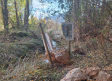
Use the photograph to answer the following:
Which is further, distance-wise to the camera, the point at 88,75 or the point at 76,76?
the point at 88,75

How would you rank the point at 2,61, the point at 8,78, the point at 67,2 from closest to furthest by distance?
1. the point at 8,78
2. the point at 2,61
3. the point at 67,2

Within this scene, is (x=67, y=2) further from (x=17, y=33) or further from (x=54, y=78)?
(x=54, y=78)

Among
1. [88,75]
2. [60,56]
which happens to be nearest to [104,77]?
[88,75]

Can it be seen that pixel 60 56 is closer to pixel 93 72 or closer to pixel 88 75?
pixel 88 75

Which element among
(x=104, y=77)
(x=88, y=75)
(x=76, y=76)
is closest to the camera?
(x=104, y=77)

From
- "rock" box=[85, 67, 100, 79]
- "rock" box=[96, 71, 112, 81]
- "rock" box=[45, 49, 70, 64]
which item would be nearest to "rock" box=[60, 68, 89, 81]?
"rock" box=[85, 67, 100, 79]

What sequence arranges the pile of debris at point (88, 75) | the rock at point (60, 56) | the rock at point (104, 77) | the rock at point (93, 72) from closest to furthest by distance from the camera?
1. the rock at point (104, 77)
2. the pile of debris at point (88, 75)
3. the rock at point (93, 72)
4. the rock at point (60, 56)

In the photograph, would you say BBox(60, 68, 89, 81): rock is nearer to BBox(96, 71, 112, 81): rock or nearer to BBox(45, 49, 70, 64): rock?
BBox(96, 71, 112, 81): rock

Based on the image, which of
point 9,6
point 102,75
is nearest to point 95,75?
point 102,75

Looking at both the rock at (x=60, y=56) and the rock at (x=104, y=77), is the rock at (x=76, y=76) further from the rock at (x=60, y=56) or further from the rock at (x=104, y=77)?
the rock at (x=60, y=56)

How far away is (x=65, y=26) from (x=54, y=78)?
74.7 inches

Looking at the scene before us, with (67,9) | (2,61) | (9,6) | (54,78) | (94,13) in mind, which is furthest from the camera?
(9,6)

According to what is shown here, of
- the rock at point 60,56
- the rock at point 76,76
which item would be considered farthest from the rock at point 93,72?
the rock at point 60,56

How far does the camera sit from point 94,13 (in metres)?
6.41
